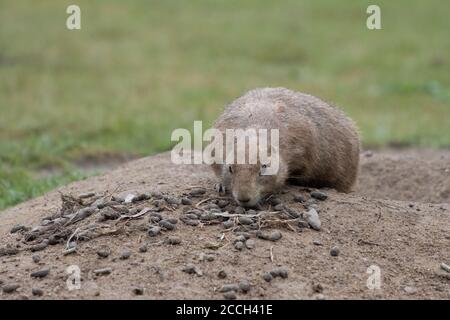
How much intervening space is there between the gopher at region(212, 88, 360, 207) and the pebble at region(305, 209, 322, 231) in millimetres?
339

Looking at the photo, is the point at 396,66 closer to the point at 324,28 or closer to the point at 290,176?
the point at 324,28

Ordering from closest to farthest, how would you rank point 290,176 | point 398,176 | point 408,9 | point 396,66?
point 290,176
point 398,176
point 396,66
point 408,9

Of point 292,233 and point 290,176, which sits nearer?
point 292,233

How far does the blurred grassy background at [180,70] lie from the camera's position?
33.3ft

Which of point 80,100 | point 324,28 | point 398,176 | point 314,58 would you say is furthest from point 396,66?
point 398,176

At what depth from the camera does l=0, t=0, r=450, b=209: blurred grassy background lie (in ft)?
33.3

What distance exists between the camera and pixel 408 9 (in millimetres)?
17500

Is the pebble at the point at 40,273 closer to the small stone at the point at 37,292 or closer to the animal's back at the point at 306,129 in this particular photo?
the small stone at the point at 37,292

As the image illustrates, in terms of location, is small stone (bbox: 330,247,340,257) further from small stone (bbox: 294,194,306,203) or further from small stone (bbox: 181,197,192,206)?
small stone (bbox: 181,197,192,206)

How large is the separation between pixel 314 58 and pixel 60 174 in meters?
6.98

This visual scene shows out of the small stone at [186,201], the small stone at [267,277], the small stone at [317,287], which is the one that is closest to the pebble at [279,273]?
the small stone at [267,277]
